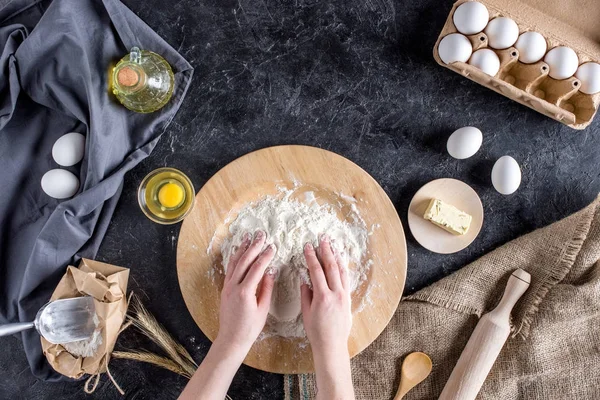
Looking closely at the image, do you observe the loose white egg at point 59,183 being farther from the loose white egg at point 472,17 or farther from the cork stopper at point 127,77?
the loose white egg at point 472,17

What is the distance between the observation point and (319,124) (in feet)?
4.50

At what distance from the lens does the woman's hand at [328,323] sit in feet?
3.92

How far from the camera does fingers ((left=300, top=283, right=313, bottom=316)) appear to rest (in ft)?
4.06

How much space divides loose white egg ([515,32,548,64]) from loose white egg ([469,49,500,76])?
0.06 m

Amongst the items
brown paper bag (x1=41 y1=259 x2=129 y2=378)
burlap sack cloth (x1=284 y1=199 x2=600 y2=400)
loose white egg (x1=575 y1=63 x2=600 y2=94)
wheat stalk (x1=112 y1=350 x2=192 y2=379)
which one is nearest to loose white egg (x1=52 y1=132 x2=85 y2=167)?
brown paper bag (x1=41 y1=259 x2=129 y2=378)

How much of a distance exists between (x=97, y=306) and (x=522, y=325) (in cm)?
104

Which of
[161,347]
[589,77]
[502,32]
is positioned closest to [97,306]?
[161,347]

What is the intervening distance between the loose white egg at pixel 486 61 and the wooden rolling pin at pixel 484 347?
19.7 inches

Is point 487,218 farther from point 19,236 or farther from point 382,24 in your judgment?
point 19,236

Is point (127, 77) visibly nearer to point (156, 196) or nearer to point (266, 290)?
point (156, 196)

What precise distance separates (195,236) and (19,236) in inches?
17.4

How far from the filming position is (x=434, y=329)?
4.42 feet

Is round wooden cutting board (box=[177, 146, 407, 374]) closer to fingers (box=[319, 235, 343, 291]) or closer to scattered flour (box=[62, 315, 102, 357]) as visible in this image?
fingers (box=[319, 235, 343, 291])

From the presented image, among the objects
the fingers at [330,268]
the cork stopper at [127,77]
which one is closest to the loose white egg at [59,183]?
the cork stopper at [127,77]
